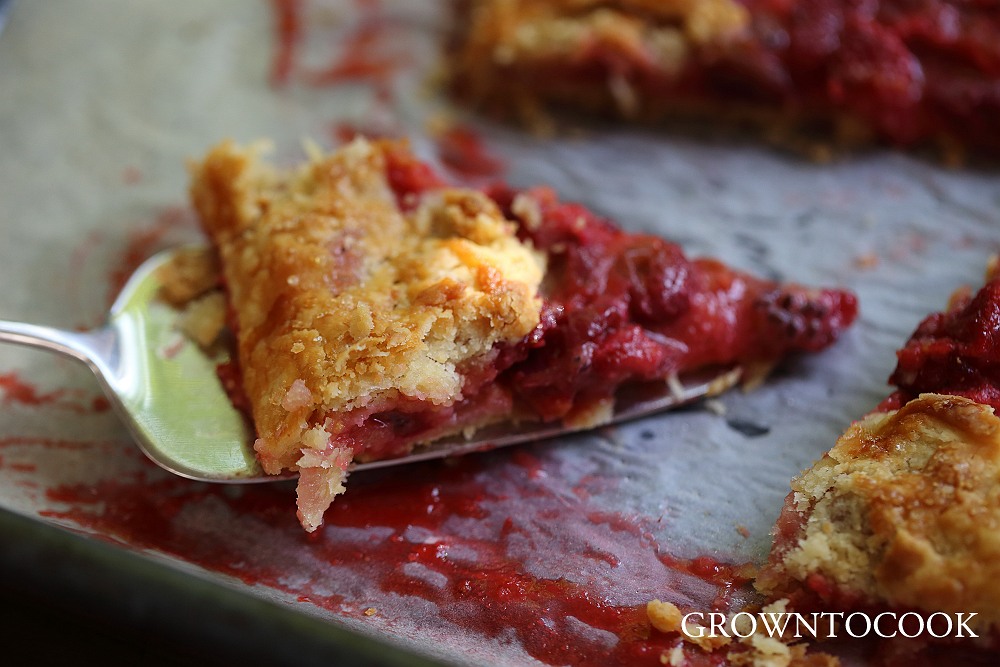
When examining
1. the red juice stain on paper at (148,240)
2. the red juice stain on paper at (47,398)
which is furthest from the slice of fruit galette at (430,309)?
the red juice stain on paper at (47,398)

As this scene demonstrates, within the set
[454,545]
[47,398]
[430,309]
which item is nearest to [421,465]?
[454,545]

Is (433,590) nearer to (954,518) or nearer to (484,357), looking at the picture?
(484,357)

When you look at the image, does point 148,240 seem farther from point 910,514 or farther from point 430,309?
point 910,514

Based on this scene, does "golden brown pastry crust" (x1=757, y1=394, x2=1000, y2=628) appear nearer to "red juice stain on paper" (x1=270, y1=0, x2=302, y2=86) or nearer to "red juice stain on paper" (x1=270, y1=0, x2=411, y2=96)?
"red juice stain on paper" (x1=270, y1=0, x2=411, y2=96)

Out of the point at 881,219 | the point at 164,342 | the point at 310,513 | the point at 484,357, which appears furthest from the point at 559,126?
the point at 310,513

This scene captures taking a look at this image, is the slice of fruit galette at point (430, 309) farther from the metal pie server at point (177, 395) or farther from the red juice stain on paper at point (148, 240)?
the red juice stain on paper at point (148, 240)

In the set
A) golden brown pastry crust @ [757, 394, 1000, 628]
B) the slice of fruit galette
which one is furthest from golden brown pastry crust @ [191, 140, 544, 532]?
golden brown pastry crust @ [757, 394, 1000, 628]

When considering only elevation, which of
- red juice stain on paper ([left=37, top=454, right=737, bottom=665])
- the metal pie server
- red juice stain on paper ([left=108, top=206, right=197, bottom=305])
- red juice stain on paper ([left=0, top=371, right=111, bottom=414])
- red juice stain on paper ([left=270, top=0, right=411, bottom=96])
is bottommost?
red juice stain on paper ([left=37, top=454, right=737, bottom=665])
